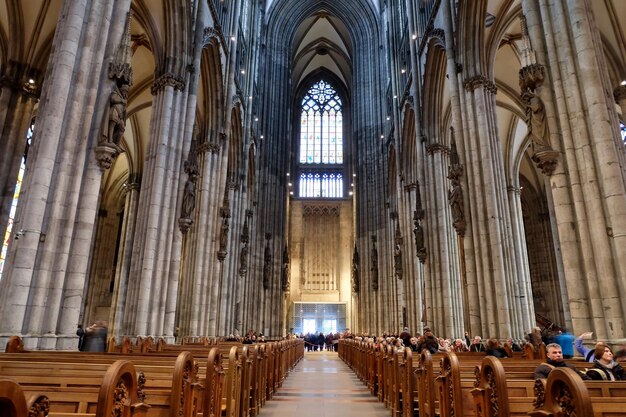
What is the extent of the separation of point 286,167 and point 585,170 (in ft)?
90.8

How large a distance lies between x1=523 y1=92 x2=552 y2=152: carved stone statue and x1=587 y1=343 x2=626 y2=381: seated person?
411cm

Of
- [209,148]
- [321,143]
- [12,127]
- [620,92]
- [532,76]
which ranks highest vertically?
[321,143]

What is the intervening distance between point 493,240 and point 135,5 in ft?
41.8

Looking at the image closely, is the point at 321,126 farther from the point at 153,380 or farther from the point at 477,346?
the point at 153,380

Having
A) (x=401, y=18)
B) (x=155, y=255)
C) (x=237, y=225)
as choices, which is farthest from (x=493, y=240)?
(x=401, y=18)

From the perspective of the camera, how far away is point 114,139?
7750 millimetres

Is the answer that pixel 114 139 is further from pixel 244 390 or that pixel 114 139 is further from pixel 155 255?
pixel 244 390

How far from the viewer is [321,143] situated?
41375 millimetres

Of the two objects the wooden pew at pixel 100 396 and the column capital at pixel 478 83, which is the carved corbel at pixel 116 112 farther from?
the column capital at pixel 478 83

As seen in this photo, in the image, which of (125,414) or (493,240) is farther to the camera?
(493,240)

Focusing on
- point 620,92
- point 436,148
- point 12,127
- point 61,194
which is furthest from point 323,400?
point 620,92

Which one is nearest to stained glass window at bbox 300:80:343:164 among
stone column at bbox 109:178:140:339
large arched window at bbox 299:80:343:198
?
large arched window at bbox 299:80:343:198

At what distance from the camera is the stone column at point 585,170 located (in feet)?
21.2

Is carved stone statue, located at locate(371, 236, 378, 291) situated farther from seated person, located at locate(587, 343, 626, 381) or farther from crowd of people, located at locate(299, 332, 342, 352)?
seated person, located at locate(587, 343, 626, 381)
